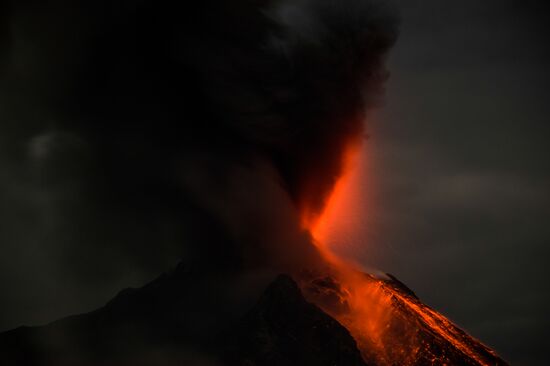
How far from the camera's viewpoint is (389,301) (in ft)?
213

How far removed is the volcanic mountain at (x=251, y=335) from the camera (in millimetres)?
57969

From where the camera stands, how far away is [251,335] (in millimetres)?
59312

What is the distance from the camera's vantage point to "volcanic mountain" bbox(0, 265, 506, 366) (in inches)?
2282

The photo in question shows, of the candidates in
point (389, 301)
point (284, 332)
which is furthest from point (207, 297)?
point (389, 301)

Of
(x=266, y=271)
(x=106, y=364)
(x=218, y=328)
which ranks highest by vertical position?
(x=266, y=271)

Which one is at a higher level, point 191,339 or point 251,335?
point 191,339

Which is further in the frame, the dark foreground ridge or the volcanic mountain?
the volcanic mountain

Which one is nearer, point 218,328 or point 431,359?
point 431,359

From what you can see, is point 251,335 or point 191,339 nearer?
point 251,335

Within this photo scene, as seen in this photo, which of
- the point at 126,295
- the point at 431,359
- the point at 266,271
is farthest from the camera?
the point at 126,295

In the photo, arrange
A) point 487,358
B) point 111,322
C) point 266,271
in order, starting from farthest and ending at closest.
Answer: point 111,322
point 266,271
point 487,358

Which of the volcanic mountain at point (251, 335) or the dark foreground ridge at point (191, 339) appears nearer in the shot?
the dark foreground ridge at point (191, 339)

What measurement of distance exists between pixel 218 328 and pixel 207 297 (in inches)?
176

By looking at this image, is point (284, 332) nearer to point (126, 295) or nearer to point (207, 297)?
point (207, 297)
